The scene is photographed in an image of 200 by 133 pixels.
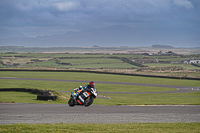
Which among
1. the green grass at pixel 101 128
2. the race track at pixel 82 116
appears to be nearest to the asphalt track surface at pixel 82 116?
the race track at pixel 82 116

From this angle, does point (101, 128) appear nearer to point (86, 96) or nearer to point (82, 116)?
point (86, 96)

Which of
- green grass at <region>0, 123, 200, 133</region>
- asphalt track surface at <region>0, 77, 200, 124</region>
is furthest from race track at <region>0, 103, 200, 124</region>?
green grass at <region>0, 123, 200, 133</region>

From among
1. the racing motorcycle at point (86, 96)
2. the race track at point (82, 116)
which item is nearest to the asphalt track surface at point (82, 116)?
the race track at point (82, 116)

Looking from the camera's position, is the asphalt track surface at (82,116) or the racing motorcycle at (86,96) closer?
the racing motorcycle at (86,96)

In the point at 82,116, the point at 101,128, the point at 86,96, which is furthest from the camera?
the point at 82,116

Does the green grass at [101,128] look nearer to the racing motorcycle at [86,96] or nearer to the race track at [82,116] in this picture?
the racing motorcycle at [86,96]

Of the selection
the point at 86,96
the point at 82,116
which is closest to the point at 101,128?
the point at 86,96

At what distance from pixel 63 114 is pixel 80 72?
73847 millimetres

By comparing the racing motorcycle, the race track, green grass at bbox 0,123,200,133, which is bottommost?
the race track

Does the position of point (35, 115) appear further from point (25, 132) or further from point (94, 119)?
point (25, 132)

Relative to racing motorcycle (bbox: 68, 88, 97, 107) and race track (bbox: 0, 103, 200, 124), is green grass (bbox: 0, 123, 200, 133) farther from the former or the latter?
race track (bbox: 0, 103, 200, 124)

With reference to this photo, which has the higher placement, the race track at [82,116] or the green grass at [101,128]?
the green grass at [101,128]

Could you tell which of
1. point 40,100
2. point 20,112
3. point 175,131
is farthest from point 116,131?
point 40,100

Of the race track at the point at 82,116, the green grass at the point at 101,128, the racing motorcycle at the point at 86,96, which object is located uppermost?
the racing motorcycle at the point at 86,96
